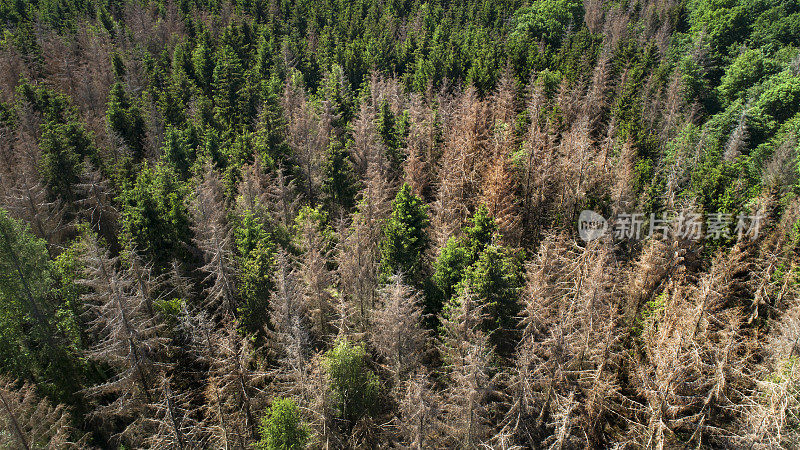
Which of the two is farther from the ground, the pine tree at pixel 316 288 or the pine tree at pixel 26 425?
the pine tree at pixel 316 288

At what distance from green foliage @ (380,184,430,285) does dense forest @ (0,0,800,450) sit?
0.13 meters

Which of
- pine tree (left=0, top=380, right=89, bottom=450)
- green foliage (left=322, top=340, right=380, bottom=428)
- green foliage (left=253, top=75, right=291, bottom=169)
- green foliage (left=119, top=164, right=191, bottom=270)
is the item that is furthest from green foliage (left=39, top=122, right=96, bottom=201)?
green foliage (left=322, top=340, right=380, bottom=428)

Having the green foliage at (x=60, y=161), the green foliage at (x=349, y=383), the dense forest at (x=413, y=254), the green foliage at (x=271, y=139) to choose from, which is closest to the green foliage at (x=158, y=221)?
the dense forest at (x=413, y=254)

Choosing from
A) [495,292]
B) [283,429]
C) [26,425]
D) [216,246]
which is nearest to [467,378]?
[495,292]

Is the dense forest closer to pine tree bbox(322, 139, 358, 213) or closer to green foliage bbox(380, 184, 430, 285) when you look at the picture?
green foliage bbox(380, 184, 430, 285)

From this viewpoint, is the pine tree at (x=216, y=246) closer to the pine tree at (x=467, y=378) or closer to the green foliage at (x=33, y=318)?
the green foliage at (x=33, y=318)

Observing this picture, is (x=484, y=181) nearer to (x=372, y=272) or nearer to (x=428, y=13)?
(x=372, y=272)

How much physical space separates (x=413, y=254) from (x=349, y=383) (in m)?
8.30

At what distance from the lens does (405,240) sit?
85.1ft

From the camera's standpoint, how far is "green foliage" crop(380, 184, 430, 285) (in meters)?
25.8

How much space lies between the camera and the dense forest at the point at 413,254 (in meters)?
20.3

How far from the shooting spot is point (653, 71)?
51094mm

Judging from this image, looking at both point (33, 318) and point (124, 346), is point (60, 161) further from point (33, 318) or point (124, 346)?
point (124, 346)

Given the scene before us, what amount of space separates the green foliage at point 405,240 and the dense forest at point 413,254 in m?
0.13
